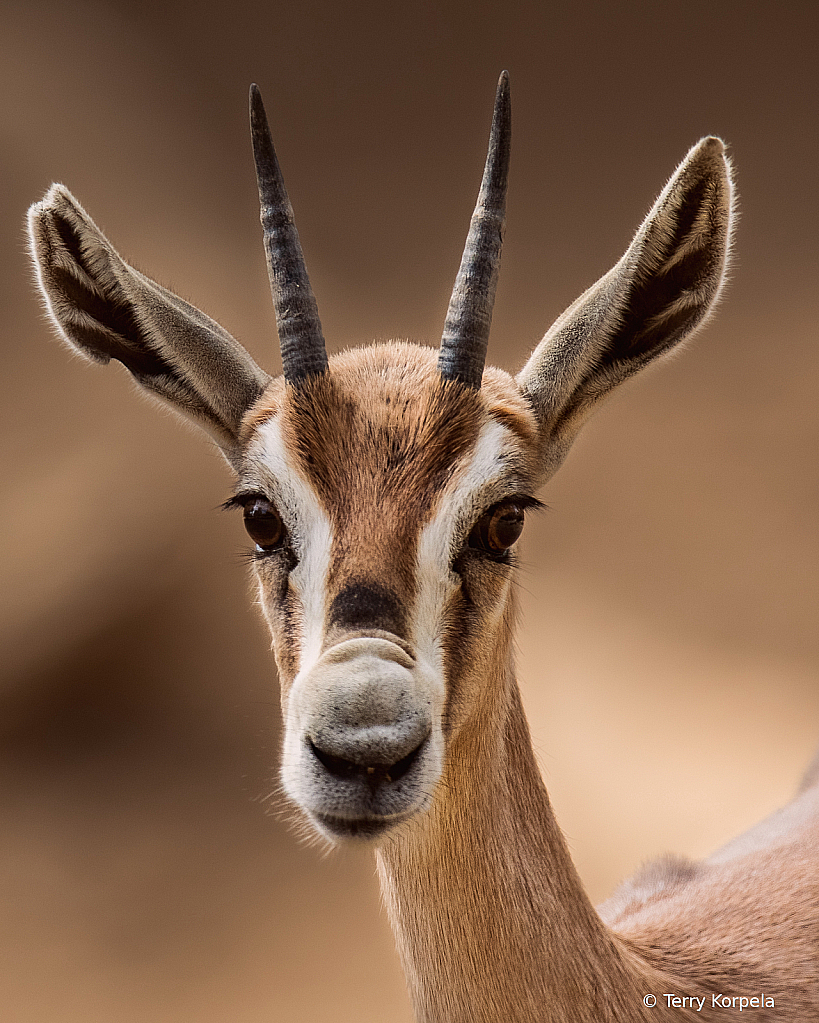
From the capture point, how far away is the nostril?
5.04 ft

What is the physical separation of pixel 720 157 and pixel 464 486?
0.89 metres

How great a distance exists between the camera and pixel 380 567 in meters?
1.68

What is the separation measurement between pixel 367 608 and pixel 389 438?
0.40m

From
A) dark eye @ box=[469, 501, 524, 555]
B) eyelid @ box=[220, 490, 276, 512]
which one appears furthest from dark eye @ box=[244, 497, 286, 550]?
dark eye @ box=[469, 501, 524, 555]

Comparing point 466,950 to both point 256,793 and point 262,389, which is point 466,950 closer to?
point 262,389

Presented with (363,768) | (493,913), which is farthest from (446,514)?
(493,913)

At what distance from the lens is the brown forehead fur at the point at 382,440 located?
5.64ft

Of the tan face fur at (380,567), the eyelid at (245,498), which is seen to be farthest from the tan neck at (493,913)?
the eyelid at (245,498)

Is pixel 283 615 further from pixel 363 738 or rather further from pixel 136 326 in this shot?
pixel 136 326

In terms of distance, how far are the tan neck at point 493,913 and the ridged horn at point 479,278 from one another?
0.78 metres

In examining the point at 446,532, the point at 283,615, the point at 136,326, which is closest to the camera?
the point at 446,532

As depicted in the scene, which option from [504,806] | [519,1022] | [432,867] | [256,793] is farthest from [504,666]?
[256,793]

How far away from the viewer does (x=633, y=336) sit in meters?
2.08

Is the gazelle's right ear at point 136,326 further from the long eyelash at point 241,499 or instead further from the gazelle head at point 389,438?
the long eyelash at point 241,499
